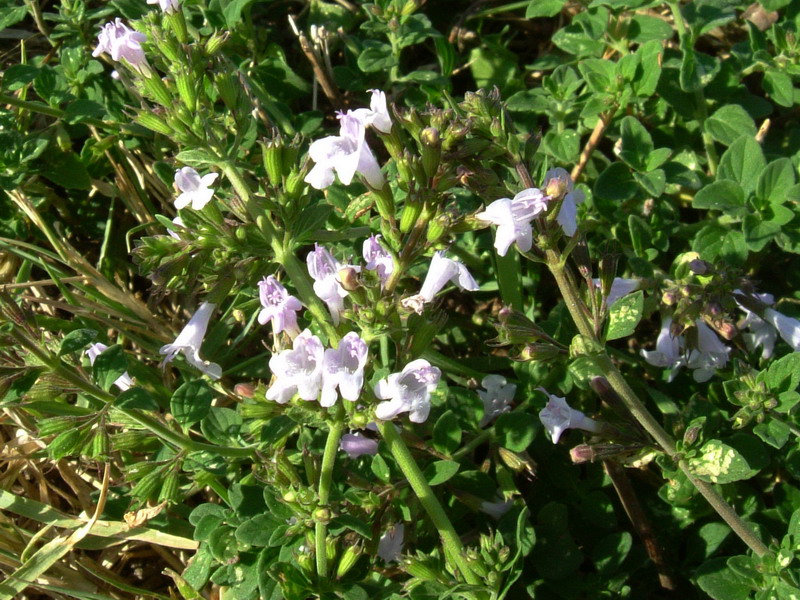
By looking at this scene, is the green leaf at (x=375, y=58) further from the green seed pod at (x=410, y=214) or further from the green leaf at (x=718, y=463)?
the green leaf at (x=718, y=463)

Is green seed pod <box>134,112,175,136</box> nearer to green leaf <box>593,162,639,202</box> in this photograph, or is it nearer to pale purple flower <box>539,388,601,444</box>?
pale purple flower <box>539,388,601,444</box>

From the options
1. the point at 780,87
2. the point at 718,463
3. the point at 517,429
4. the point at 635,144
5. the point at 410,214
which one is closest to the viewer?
the point at 410,214

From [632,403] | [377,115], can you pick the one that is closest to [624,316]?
[632,403]

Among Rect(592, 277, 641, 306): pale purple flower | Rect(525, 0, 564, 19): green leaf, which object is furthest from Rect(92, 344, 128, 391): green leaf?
Rect(525, 0, 564, 19): green leaf

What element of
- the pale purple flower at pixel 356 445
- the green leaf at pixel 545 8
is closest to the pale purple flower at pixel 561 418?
the pale purple flower at pixel 356 445

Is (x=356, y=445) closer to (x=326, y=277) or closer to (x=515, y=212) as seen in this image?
(x=326, y=277)

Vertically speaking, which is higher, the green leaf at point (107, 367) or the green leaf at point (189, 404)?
the green leaf at point (107, 367)

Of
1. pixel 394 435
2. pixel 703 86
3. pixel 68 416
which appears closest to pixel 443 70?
pixel 703 86

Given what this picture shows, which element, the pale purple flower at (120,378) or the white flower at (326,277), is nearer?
the white flower at (326,277)


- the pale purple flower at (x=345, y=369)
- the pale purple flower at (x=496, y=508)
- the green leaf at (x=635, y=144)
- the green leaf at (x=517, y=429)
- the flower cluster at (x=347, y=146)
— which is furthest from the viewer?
the green leaf at (x=635, y=144)
